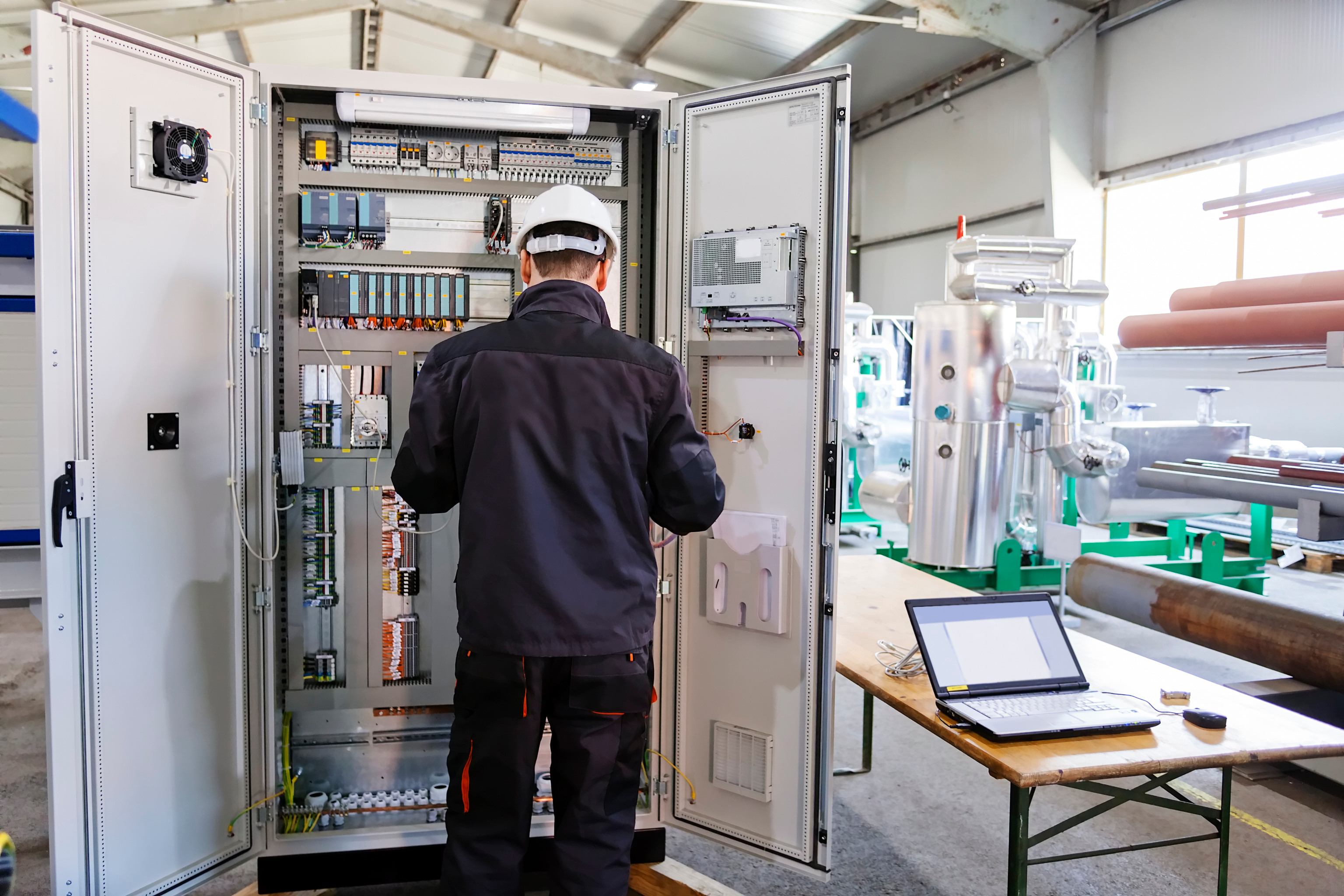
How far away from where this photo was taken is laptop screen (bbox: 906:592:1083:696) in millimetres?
1982

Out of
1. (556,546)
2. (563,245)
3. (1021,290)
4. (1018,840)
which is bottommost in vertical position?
(1018,840)

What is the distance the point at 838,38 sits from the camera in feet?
26.0

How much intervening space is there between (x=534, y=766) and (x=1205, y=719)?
4.63ft

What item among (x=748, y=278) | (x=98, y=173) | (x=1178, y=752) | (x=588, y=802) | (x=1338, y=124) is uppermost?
(x=1338, y=124)

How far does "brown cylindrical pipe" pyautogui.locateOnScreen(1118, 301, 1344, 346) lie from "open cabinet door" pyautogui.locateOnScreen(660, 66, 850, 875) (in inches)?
55.2

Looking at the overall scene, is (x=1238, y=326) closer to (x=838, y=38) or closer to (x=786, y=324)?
(x=786, y=324)

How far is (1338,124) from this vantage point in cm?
566

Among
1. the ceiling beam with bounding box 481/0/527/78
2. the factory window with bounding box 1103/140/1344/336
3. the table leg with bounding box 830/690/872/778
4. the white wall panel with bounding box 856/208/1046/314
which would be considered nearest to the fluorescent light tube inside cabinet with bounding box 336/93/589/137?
the table leg with bounding box 830/690/872/778

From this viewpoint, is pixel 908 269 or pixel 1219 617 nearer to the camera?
pixel 1219 617

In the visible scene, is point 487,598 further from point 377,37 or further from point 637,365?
point 377,37

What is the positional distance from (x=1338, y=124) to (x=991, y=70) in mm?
3150

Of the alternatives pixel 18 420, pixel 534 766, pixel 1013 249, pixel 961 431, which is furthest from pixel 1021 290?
pixel 18 420

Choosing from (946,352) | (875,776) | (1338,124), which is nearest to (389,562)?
(875,776)

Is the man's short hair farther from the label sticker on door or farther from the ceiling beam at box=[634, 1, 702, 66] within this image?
the ceiling beam at box=[634, 1, 702, 66]
